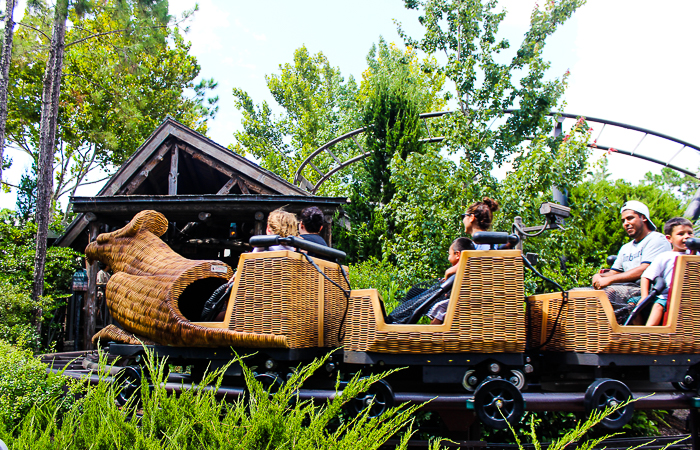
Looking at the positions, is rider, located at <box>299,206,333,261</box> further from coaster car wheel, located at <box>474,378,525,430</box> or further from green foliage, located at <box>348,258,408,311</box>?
green foliage, located at <box>348,258,408,311</box>

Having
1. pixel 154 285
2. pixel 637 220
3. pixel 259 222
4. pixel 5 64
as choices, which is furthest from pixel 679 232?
pixel 5 64

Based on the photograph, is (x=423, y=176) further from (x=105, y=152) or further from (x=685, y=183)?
(x=685, y=183)

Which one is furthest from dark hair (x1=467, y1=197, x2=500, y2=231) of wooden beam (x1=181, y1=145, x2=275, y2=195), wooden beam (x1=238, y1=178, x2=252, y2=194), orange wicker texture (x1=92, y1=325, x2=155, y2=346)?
wooden beam (x1=238, y1=178, x2=252, y2=194)

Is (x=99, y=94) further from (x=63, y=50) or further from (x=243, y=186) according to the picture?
(x=243, y=186)

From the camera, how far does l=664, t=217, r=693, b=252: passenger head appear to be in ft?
10.5

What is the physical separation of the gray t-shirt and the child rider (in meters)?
0.11

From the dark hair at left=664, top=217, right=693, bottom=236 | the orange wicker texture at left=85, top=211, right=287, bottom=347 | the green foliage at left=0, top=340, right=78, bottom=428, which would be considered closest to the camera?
the orange wicker texture at left=85, top=211, right=287, bottom=347

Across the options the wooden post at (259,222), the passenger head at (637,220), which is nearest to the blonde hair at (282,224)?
the passenger head at (637,220)

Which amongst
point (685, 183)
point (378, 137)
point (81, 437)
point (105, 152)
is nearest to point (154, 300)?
point (81, 437)

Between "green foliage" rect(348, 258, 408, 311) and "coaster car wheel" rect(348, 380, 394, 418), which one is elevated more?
"green foliage" rect(348, 258, 408, 311)

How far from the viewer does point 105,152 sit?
850 inches

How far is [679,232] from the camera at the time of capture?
3219 mm

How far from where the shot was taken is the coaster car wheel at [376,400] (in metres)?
2.52

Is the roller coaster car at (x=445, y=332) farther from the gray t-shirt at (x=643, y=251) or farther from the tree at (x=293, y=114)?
the tree at (x=293, y=114)
